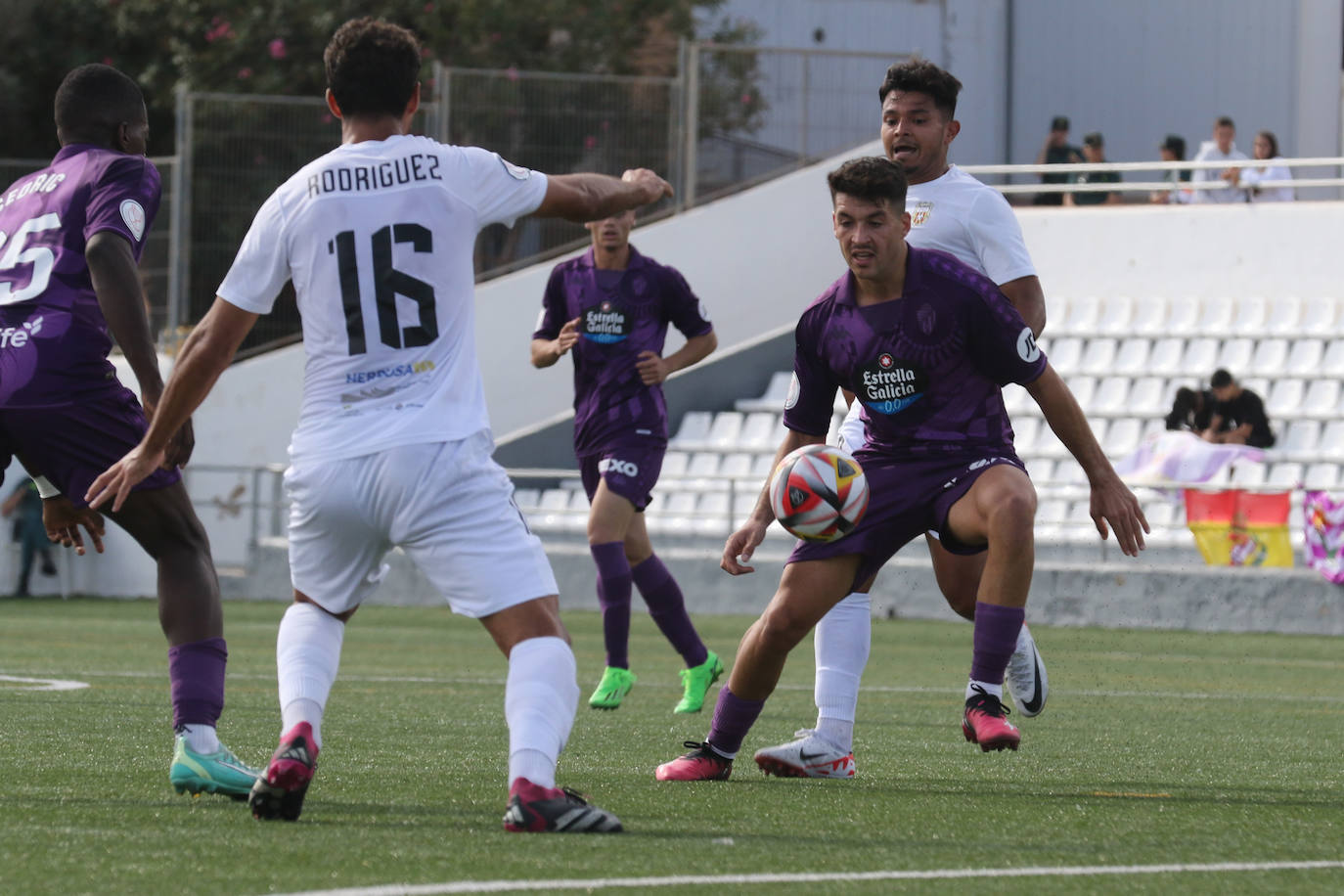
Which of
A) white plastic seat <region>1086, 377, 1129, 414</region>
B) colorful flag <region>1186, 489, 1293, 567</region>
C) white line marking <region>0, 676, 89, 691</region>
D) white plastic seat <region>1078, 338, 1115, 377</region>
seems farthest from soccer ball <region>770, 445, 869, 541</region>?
white plastic seat <region>1078, 338, 1115, 377</region>

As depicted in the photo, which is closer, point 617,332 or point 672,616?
point 672,616

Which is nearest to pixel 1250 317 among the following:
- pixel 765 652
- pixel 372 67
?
pixel 765 652

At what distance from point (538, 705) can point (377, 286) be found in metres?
1.05

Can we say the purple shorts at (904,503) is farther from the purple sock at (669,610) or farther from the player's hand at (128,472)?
the purple sock at (669,610)

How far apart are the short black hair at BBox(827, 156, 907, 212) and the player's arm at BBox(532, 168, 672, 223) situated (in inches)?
38.5

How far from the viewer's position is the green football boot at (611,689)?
8.87 metres

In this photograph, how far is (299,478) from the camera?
15.4 feet

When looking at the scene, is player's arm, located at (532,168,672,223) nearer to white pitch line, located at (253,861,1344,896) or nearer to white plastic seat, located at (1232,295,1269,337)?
white pitch line, located at (253,861,1344,896)

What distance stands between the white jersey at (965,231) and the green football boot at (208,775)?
2.30m

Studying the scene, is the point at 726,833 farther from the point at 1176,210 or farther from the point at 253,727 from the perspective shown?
the point at 1176,210

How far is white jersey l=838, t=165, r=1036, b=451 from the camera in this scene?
661 cm

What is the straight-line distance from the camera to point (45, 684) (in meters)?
9.59

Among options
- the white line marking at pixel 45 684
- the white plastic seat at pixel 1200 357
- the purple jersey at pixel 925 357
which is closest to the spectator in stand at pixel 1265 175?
the white plastic seat at pixel 1200 357

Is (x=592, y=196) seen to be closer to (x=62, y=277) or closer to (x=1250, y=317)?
(x=62, y=277)
